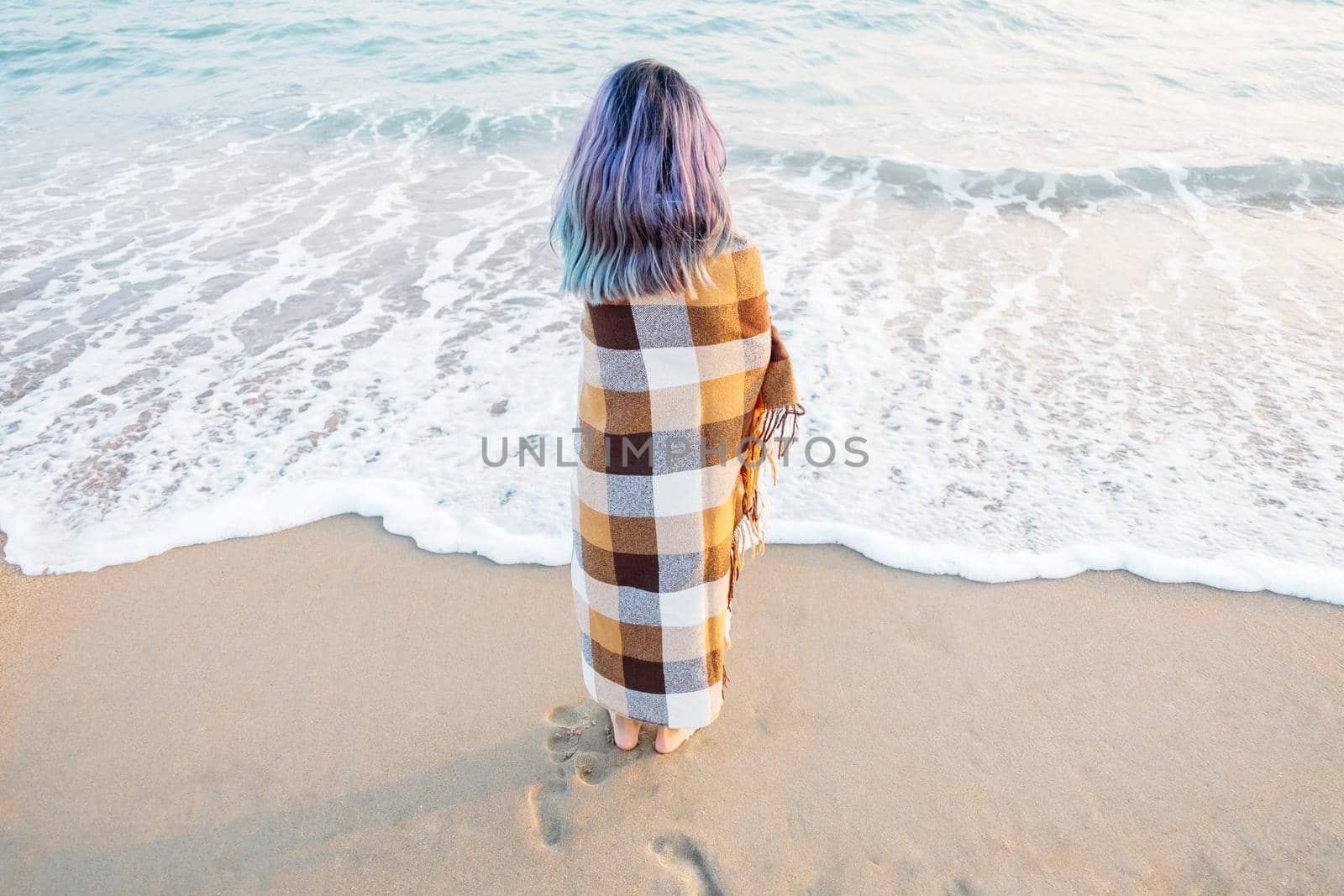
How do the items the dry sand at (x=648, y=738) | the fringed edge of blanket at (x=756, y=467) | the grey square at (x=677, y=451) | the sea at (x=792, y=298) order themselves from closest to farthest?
the grey square at (x=677, y=451)
the fringed edge of blanket at (x=756, y=467)
the dry sand at (x=648, y=738)
the sea at (x=792, y=298)

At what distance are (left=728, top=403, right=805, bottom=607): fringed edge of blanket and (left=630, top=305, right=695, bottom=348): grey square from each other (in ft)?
1.06

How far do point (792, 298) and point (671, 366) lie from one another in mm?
3469

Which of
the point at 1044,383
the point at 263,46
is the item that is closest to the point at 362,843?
the point at 1044,383

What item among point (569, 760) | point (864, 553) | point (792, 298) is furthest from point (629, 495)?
point (792, 298)

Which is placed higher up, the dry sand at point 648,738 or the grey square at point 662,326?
the grey square at point 662,326

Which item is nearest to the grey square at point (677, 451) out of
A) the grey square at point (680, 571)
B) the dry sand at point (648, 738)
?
the grey square at point (680, 571)

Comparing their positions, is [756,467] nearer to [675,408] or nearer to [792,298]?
[675,408]

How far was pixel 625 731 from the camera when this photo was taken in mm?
2338

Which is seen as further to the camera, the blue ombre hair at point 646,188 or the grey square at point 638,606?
the grey square at point 638,606

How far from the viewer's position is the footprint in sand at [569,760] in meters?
2.19

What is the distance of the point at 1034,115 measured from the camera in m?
8.74

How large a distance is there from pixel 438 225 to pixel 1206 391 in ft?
16.9

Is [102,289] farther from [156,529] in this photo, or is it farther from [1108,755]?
[1108,755]

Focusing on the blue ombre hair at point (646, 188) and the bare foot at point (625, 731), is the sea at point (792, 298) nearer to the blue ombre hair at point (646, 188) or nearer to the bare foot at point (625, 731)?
the bare foot at point (625, 731)
